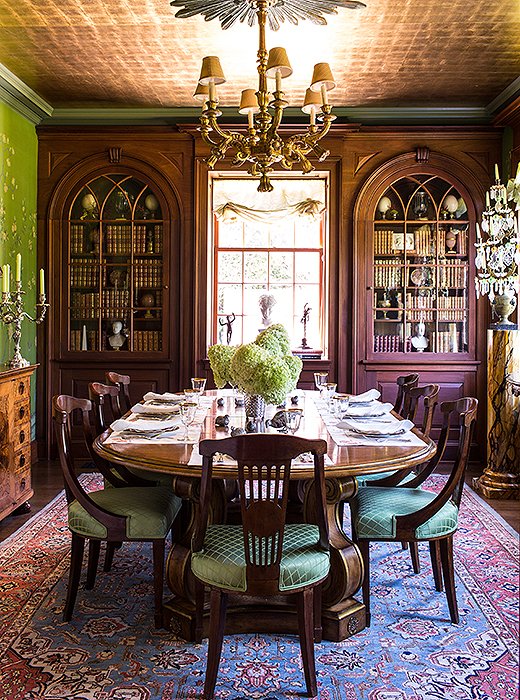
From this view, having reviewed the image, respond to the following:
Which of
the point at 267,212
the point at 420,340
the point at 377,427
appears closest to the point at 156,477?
the point at 377,427

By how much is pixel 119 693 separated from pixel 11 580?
1.30m

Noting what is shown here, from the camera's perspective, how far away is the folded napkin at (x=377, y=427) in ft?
10.9

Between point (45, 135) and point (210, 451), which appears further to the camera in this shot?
point (45, 135)

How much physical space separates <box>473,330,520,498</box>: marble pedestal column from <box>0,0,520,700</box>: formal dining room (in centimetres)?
2

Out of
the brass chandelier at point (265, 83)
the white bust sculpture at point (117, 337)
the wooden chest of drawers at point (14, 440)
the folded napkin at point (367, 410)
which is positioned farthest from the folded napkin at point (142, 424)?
the white bust sculpture at point (117, 337)

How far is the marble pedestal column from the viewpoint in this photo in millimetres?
5340

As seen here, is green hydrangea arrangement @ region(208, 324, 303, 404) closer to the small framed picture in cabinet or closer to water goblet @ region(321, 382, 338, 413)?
water goblet @ region(321, 382, 338, 413)

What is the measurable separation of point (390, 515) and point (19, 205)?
440 centimetres

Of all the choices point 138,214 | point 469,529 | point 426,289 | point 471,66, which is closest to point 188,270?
point 138,214

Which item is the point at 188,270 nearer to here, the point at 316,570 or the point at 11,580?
the point at 11,580

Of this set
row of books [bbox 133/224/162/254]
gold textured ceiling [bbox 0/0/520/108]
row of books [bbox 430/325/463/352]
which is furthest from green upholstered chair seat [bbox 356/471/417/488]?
row of books [bbox 133/224/162/254]

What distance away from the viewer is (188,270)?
21.1 ft

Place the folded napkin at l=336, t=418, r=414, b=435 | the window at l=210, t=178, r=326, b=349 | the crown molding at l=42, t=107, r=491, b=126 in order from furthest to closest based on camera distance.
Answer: the window at l=210, t=178, r=326, b=349, the crown molding at l=42, t=107, r=491, b=126, the folded napkin at l=336, t=418, r=414, b=435

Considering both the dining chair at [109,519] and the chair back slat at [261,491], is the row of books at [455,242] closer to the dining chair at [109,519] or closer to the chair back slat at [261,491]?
the dining chair at [109,519]
